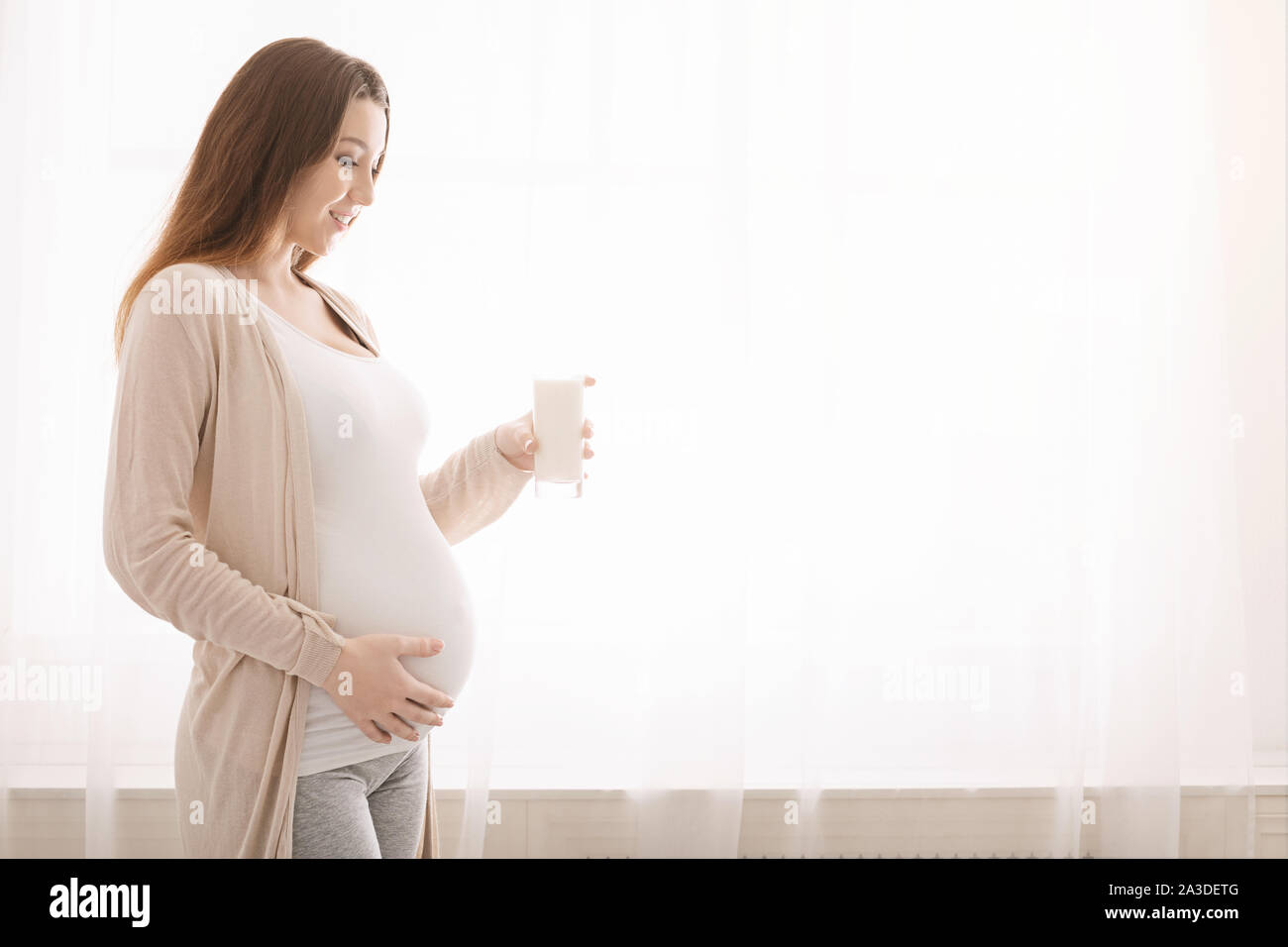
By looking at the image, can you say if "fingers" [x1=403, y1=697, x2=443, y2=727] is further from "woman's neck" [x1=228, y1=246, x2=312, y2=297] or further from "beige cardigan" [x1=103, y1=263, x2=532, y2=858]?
"woman's neck" [x1=228, y1=246, x2=312, y2=297]

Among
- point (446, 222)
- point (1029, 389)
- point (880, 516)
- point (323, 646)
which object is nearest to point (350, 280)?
point (446, 222)

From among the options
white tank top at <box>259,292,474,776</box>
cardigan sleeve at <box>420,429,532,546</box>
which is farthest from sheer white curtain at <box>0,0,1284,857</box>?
white tank top at <box>259,292,474,776</box>

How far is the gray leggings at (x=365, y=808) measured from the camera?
2.76 ft

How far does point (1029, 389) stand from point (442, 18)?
1.35 meters

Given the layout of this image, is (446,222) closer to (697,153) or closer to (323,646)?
(697,153)

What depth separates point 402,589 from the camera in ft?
2.99

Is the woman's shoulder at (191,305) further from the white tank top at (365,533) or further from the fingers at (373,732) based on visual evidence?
the fingers at (373,732)

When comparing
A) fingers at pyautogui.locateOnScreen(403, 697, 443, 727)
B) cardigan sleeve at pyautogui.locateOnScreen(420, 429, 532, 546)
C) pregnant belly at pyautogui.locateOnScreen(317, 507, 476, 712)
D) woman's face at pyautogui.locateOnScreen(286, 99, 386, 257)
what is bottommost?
fingers at pyautogui.locateOnScreen(403, 697, 443, 727)

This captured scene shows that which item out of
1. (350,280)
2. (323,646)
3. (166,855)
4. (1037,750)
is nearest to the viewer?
(323,646)

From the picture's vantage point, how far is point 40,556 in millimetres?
1591

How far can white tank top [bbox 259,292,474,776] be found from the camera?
2.86 feet

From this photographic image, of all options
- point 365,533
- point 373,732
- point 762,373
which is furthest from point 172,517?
point 762,373

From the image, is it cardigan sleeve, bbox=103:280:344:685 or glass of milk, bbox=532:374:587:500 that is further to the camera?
glass of milk, bbox=532:374:587:500

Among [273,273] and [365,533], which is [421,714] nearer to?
[365,533]
